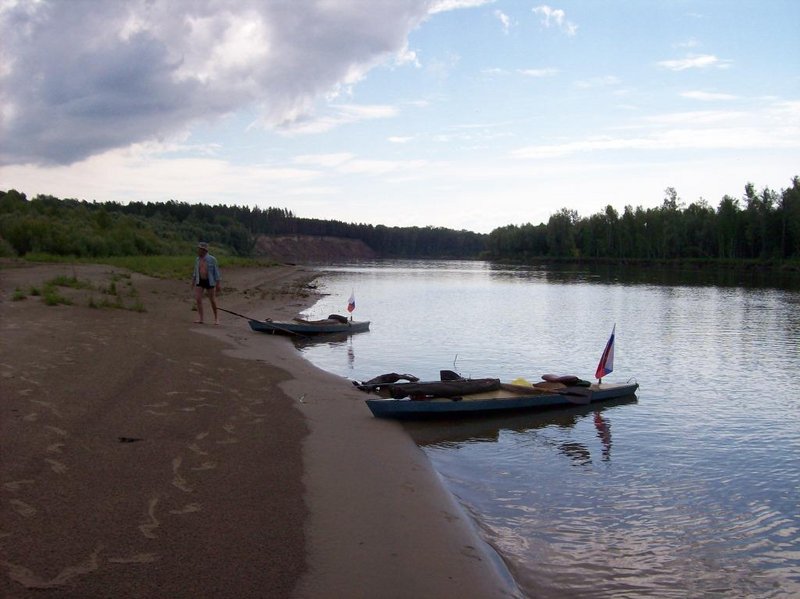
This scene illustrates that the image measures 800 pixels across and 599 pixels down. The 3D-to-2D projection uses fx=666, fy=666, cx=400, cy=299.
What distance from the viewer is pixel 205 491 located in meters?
7.11

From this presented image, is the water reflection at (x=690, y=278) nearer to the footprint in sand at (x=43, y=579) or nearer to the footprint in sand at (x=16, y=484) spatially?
the footprint in sand at (x=16, y=484)

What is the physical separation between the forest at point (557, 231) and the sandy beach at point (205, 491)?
4059 centimetres

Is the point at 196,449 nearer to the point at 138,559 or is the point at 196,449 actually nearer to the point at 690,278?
the point at 138,559

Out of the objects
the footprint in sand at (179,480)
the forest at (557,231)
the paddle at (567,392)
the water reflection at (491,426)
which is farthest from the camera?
the forest at (557,231)

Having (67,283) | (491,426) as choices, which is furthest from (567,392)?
(67,283)

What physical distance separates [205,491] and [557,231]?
17328cm

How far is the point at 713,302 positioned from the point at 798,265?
61796 mm

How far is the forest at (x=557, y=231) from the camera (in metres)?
53.8

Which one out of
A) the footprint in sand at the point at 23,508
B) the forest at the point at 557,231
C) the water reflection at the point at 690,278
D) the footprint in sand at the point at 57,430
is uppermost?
the forest at the point at 557,231

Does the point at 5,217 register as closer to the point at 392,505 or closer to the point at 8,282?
the point at 8,282

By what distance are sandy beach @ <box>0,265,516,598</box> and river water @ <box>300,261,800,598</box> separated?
101cm

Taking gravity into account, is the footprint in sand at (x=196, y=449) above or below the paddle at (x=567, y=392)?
above

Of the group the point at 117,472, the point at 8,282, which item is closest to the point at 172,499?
the point at 117,472

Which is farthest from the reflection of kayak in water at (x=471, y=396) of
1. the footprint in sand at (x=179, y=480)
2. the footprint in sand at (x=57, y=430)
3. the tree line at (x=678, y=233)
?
the tree line at (x=678, y=233)
